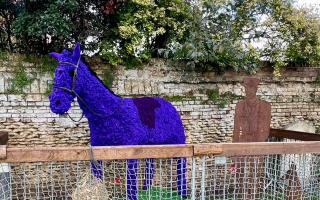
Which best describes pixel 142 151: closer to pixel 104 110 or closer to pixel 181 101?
pixel 104 110

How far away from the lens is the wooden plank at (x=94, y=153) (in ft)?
8.66

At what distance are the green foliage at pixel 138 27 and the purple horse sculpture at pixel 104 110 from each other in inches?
61.2

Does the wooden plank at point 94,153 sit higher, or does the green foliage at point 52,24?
the green foliage at point 52,24

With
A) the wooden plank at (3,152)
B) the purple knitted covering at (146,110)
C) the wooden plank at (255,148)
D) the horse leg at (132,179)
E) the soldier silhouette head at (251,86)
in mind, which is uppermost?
the soldier silhouette head at (251,86)

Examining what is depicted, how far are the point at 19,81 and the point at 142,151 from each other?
3177 mm

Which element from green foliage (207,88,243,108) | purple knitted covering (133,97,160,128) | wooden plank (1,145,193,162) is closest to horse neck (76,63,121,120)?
purple knitted covering (133,97,160,128)

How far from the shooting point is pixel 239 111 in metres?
4.09

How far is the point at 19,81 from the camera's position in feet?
17.7

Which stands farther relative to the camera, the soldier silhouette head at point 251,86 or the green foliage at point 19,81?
the green foliage at point 19,81

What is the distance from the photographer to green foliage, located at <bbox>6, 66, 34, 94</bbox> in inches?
211

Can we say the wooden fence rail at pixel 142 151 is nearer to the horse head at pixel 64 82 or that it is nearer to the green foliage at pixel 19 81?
the horse head at pixel 64 82

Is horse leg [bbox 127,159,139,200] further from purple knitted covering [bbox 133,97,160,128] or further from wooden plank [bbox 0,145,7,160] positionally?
wooden plank [bbox 0,145,7,160]

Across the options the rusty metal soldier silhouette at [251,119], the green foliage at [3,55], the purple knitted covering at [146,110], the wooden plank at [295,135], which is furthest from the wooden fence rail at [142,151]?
the green foliage at [3,55]

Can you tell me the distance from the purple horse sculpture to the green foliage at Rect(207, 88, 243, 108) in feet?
6.68
